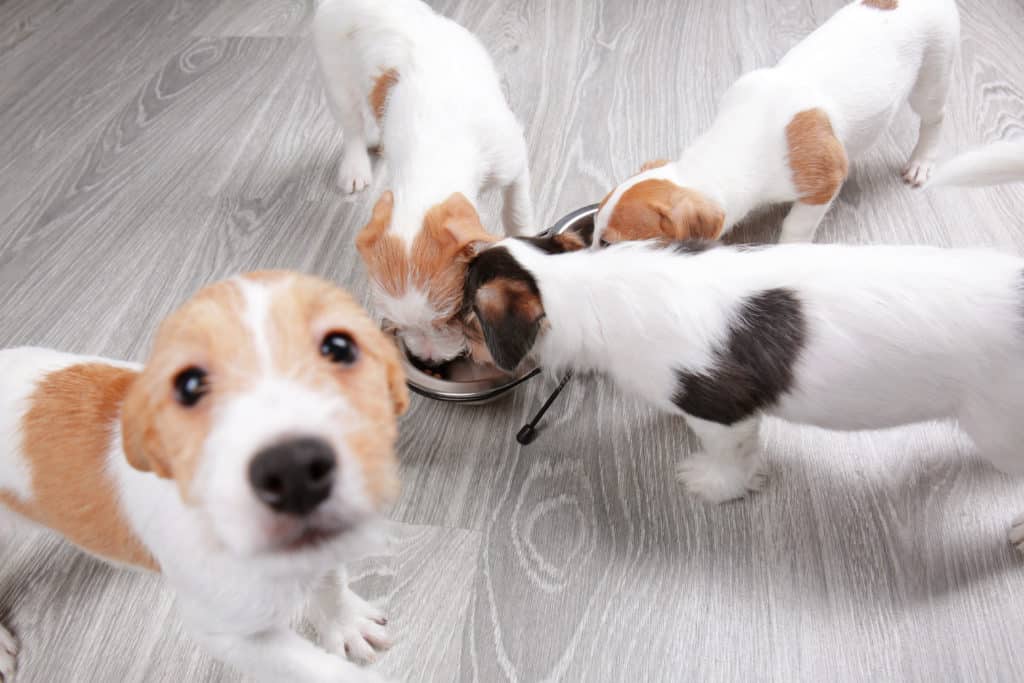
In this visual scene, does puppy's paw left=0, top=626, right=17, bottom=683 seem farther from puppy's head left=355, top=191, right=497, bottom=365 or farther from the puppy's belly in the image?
the puppy's belly

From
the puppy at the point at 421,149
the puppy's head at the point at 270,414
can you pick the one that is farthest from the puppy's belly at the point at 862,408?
the puppy's head at the point at 270,414

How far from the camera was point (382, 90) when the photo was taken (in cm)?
189

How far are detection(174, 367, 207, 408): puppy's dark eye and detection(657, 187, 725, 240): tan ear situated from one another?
44.0 inches

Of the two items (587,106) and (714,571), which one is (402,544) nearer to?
(714,571)

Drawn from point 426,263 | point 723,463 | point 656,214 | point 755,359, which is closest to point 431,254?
point 426,263

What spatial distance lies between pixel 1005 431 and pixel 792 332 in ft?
1.35

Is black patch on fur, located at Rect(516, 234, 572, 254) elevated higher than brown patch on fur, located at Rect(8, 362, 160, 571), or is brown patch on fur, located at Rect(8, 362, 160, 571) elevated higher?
black patch on fur, located at Rect(516, 234, 572, 254)

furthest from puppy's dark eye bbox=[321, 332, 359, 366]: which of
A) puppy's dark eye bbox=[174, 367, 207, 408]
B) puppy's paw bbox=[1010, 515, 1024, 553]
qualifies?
puppy's paw bbox=[1010, 515, 1024, 553]

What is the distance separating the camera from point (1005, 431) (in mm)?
1221

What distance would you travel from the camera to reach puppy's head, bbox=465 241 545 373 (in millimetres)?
1334

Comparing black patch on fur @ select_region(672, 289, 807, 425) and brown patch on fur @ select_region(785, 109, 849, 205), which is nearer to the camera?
black patch on fur @ select_region(672, 289, 807, 425)

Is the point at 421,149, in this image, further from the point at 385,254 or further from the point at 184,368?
the point at 184,368

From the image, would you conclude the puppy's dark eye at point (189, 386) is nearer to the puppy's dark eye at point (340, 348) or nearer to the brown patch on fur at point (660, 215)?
the puppy's dark eye at point (340, 348)

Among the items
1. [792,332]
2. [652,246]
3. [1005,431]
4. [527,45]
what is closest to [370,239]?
[652,246]
